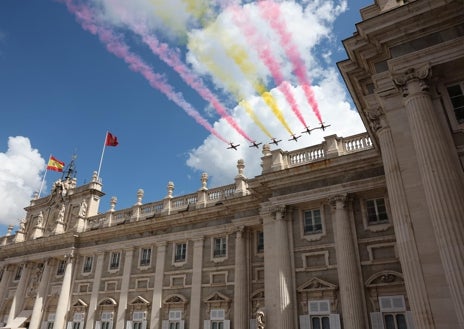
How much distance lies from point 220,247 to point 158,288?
540cm

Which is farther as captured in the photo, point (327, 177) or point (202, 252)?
point (202, 252)

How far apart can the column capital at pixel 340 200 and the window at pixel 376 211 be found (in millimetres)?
1083

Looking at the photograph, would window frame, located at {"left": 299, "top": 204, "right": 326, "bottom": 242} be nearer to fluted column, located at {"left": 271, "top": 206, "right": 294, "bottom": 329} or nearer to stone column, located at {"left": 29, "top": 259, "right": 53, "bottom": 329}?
fluted column, located at {"left": 271, "top": 206, "right": 294, "bottom": 329}

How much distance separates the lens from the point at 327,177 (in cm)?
1941

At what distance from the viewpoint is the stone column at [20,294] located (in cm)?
3170

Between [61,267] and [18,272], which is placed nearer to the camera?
[61,267]

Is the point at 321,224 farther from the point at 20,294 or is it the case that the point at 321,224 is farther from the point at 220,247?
the point at 20,294

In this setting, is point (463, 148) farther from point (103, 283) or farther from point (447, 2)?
point (103, 283)

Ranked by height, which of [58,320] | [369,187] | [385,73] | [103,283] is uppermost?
[385,73]

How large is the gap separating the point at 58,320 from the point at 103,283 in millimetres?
4557

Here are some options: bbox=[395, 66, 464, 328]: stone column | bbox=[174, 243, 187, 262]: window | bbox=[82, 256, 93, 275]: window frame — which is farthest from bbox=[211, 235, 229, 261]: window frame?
bbox=[395, 66, 464, 328]: stone column

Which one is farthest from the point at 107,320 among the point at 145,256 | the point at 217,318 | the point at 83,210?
the point at 83,210

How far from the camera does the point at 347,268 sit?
16.9m

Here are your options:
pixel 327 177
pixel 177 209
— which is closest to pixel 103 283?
pixel 177 209
